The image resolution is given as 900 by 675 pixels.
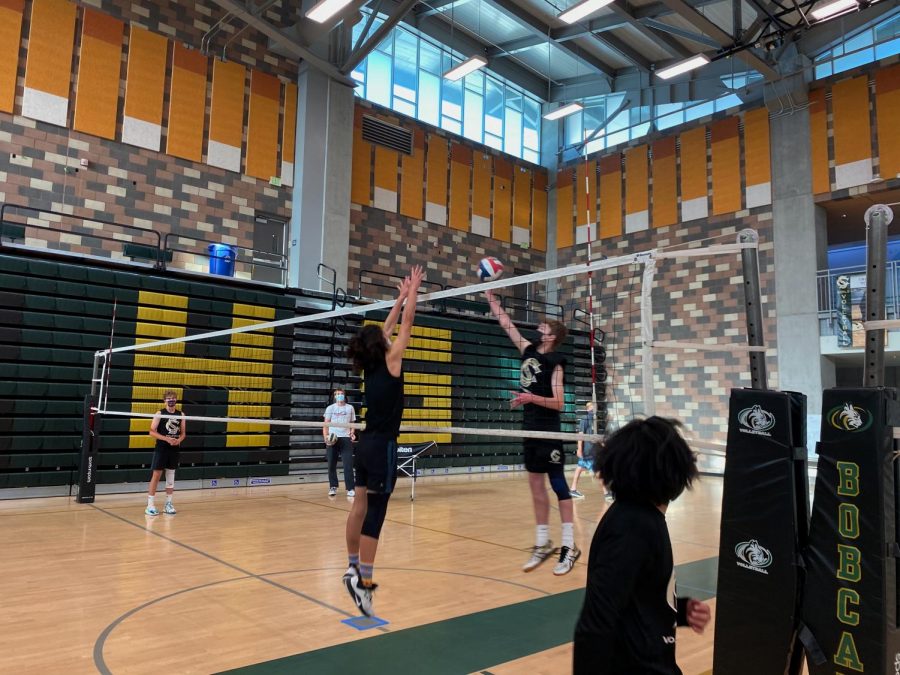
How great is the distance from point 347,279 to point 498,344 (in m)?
3.61

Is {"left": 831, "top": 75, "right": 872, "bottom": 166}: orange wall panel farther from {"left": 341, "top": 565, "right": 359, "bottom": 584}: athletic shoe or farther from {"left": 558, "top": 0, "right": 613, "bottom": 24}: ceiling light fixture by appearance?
{"left": 341, "top": 565, "right": 359, "bottom": 584}: athletic shoe

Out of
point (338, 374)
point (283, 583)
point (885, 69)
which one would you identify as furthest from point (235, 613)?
point (885, 69)

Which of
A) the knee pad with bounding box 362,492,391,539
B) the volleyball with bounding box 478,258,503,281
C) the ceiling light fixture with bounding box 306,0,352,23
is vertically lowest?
the knee pad with bounding box 362,492,391,539

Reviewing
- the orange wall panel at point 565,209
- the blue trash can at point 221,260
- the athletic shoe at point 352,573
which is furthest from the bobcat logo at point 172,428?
the orange wall panel at point 565,209

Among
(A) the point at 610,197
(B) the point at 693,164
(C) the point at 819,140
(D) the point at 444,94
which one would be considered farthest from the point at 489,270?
(A) the point at 610,197

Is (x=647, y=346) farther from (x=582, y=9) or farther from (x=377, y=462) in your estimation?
(x=582, y=9)

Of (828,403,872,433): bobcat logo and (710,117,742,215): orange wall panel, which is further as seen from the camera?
(710,117,742,215): orange wall panel

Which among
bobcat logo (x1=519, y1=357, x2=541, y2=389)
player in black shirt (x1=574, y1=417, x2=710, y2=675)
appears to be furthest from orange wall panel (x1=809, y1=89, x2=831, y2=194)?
player in black shirt (x1=574, y1=417, x2=710, y2=675)

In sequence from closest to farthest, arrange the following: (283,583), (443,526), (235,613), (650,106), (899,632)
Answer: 1. (899,632)
2. (235,613)
3. (283,583)
4. (443,526)
5. (650,106)

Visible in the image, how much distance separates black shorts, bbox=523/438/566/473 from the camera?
4.10 m

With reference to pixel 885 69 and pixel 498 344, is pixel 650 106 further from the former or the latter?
pixel 498 344

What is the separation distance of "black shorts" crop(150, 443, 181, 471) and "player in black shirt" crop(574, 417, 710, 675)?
7380mm

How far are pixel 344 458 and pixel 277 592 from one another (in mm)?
4945

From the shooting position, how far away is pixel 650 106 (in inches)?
647
